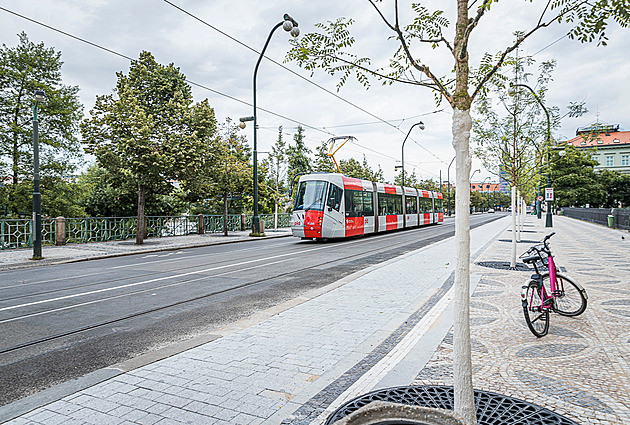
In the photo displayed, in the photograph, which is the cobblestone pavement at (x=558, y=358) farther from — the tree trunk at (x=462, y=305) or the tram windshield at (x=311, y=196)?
the tram windshield at (x=311, y=196)

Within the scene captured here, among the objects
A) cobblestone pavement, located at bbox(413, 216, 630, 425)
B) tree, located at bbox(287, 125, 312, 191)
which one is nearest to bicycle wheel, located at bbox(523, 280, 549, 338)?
cobblestone pavement, located at bbox(413, 216, 630, 425)

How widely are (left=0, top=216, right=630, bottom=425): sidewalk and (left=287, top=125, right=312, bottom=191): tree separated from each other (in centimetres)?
4264

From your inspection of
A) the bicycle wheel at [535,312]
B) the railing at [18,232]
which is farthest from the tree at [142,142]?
the bicycle wheel at [535,312]

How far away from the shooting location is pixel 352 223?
22750 millimetres

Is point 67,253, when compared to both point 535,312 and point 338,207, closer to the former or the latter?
point 338,207

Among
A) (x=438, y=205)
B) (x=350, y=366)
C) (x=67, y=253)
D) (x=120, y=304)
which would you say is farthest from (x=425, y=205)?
(x=350, y=366)

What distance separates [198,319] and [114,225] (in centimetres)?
1937

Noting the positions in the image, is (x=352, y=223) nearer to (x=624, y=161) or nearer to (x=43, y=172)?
(x=43, y=172)

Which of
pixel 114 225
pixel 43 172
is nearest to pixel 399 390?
pixel 114 225

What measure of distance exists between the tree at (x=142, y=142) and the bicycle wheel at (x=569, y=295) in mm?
17827

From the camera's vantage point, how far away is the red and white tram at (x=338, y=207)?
20.8 meters

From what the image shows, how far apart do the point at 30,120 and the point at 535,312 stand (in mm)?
32880

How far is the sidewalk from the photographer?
3.32m

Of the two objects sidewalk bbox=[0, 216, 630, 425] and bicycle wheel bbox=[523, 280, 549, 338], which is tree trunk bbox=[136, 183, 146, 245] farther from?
bicycle wheel bbox=[523, 280, 549, 338]
